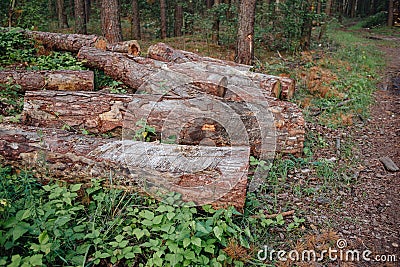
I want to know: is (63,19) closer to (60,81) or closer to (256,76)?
(60,81)

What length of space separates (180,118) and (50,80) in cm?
315

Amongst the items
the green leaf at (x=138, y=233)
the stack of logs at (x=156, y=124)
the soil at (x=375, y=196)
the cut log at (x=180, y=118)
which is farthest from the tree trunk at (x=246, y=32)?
the green leaf at (x=138, y=233)

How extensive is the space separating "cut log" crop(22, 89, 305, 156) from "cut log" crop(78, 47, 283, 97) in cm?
81

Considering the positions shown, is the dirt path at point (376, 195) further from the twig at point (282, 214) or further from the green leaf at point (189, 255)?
the green leaf at point (189, 255)

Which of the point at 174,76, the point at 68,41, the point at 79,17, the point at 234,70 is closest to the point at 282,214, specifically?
the point at 174,76

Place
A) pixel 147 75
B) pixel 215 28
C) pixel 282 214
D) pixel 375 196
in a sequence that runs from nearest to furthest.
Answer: pixel 282 214 < pixel 375 196 < pixel 147 75 < pixel 215 28

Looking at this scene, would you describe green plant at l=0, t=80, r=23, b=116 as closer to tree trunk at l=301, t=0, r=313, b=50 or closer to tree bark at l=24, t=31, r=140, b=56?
tree bark at l=24, t=31, r=140, b=56

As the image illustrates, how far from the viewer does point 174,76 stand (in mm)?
6035

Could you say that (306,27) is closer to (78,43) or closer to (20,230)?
(78,43)

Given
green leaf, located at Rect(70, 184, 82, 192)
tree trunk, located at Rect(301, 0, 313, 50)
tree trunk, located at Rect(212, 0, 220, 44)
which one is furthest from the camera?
tree trunk, located at Rect(212, 0, 220, 44)

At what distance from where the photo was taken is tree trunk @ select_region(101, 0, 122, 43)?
31.3ft

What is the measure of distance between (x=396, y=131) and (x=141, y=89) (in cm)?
537

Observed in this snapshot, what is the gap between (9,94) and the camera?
18.7 feet

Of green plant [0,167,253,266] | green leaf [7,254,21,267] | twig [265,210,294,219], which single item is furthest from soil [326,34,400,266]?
green leaf [7,254,21,267]
